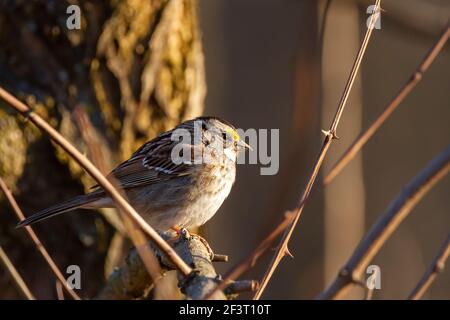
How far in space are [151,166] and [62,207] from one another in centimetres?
80

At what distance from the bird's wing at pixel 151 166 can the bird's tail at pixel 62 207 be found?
304 mm

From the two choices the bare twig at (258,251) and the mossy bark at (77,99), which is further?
the mossy bark at (77,99)

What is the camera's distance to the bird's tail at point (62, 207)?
384 cm

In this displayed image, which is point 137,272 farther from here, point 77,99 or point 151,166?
point 151,166

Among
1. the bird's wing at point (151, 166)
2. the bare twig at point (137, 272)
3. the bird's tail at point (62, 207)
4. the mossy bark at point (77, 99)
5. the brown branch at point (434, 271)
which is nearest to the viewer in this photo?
the brown branch at point (434, 271)

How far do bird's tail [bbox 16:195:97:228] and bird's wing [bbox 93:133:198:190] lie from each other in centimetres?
30

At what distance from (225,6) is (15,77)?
531 cm

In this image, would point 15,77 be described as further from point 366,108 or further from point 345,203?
point 366,108

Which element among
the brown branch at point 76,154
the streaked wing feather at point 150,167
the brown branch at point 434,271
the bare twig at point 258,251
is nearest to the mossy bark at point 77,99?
the streaked wing feather at point 150,167

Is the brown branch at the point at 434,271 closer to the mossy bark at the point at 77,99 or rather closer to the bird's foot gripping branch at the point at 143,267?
the bird's foot gripping branch at the point at 143,267

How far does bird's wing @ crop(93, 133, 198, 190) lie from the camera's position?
4.40 meters

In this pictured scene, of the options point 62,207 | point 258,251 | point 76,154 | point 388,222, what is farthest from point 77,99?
point 388,222

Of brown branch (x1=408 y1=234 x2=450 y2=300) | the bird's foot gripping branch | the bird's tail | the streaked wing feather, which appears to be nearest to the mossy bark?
the streaked wing feather

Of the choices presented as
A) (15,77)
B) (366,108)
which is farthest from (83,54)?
(366,108)
